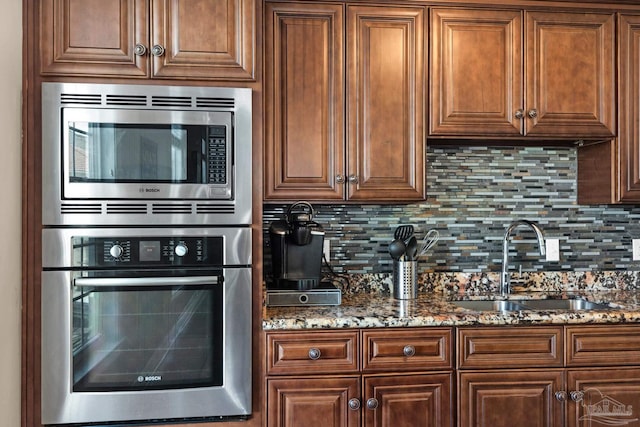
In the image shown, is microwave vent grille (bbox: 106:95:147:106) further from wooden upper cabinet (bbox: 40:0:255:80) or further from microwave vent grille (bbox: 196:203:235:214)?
microwave vent grille (bbox: 196:203:235:214)

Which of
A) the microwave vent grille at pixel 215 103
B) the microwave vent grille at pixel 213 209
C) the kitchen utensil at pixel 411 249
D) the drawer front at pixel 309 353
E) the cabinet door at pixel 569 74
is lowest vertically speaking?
the drawer front at pixel 309 353

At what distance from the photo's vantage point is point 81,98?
1.94 meters

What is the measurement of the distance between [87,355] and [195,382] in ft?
1.33

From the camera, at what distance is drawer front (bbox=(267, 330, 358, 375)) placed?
199 centimetres

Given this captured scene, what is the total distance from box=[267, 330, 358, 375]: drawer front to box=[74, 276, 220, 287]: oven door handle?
0.32 m

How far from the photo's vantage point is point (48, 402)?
191 cm

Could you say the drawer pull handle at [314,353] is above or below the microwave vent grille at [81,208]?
below

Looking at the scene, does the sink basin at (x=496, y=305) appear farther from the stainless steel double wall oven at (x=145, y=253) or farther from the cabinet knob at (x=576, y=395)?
the stainless steel double wall oven at (x=145, y=253)

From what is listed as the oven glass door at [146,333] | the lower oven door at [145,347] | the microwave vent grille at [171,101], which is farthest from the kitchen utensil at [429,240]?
the microwave vent grille at [171,101]

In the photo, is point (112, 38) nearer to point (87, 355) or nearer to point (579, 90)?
point (87, 355)

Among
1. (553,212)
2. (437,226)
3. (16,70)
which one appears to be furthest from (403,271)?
(16,70)

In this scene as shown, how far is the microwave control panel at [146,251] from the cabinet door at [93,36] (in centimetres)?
63

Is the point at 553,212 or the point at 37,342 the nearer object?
the point at 37,342

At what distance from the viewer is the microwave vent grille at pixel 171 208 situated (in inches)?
77.2
